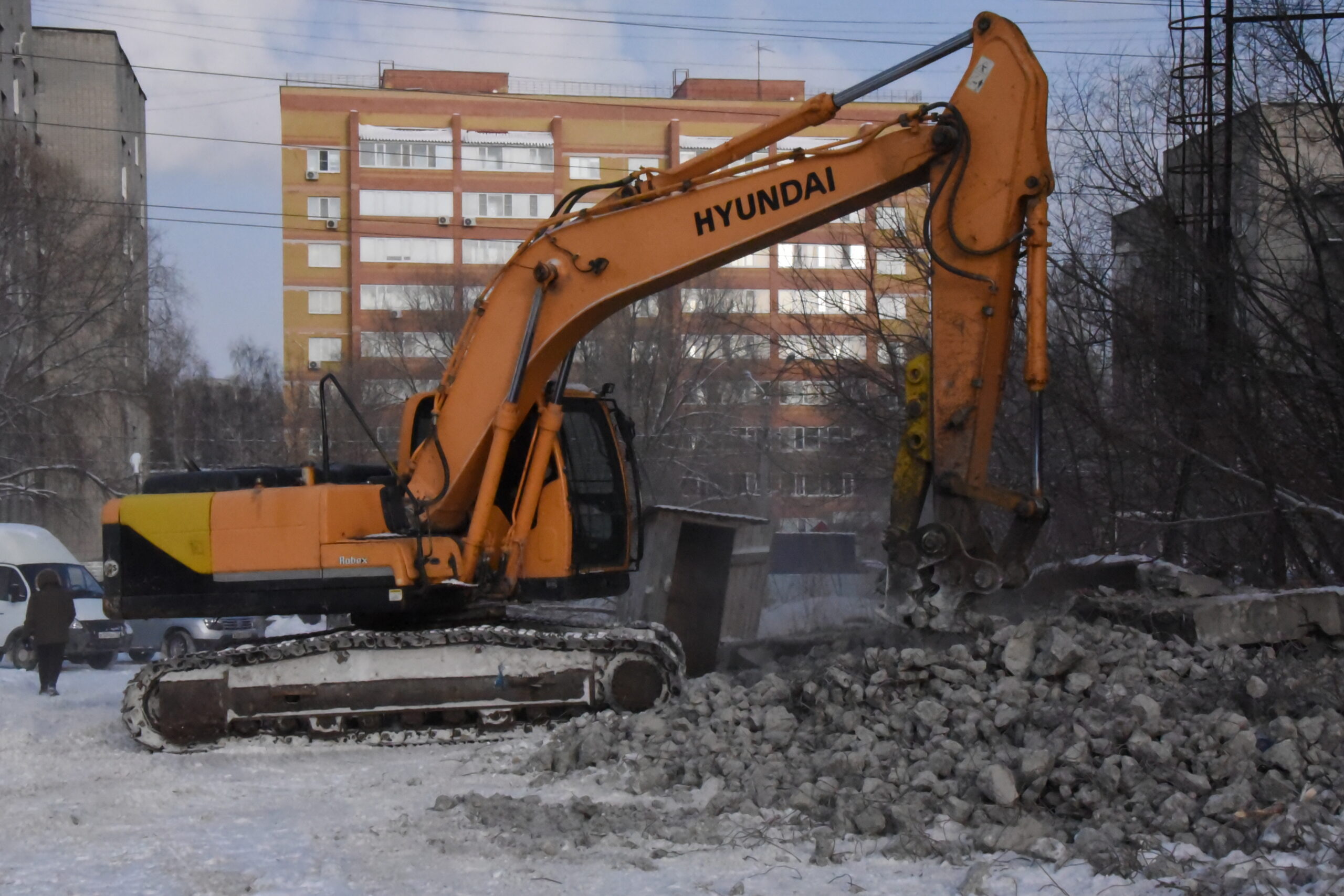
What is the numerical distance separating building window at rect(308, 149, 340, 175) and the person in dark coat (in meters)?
36.3

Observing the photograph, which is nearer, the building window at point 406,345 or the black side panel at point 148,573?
the black side panel at point 148,573

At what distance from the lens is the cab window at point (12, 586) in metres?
20.3

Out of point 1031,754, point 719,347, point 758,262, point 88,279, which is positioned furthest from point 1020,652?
point 758,262

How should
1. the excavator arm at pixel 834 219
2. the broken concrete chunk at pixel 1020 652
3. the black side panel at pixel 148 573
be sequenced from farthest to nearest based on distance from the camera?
the black side panel at pixel 148 573
the excavator arm at pixel 834 219
the broken concrete chunk at pixel 1020 652

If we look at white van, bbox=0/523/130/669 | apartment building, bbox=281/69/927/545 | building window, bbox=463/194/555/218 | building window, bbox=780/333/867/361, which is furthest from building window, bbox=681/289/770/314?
white van, bbox=0/523/130/669

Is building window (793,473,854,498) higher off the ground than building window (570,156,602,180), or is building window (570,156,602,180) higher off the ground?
building window (570,156,602,180)

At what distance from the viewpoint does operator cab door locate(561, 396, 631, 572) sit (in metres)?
10.1

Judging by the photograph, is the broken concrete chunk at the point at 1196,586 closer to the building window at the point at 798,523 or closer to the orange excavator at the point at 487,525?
the orange excavator at the point at 487,525

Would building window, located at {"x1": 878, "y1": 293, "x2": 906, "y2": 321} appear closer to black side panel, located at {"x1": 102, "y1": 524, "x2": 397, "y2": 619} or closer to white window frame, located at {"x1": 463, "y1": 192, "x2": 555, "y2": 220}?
black side panel, located at {"x1": 102, "y1": 524, "x2": 397, "y2": 619}

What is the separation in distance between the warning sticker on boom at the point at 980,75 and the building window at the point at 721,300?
2768 centimetres

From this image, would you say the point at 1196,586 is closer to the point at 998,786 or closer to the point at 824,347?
→ the point at 998,786

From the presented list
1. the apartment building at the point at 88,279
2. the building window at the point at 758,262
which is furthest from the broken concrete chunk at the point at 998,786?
the building window at the point at 758,262

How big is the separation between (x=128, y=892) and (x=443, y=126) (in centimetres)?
4527

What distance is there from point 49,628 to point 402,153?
3621 cm
